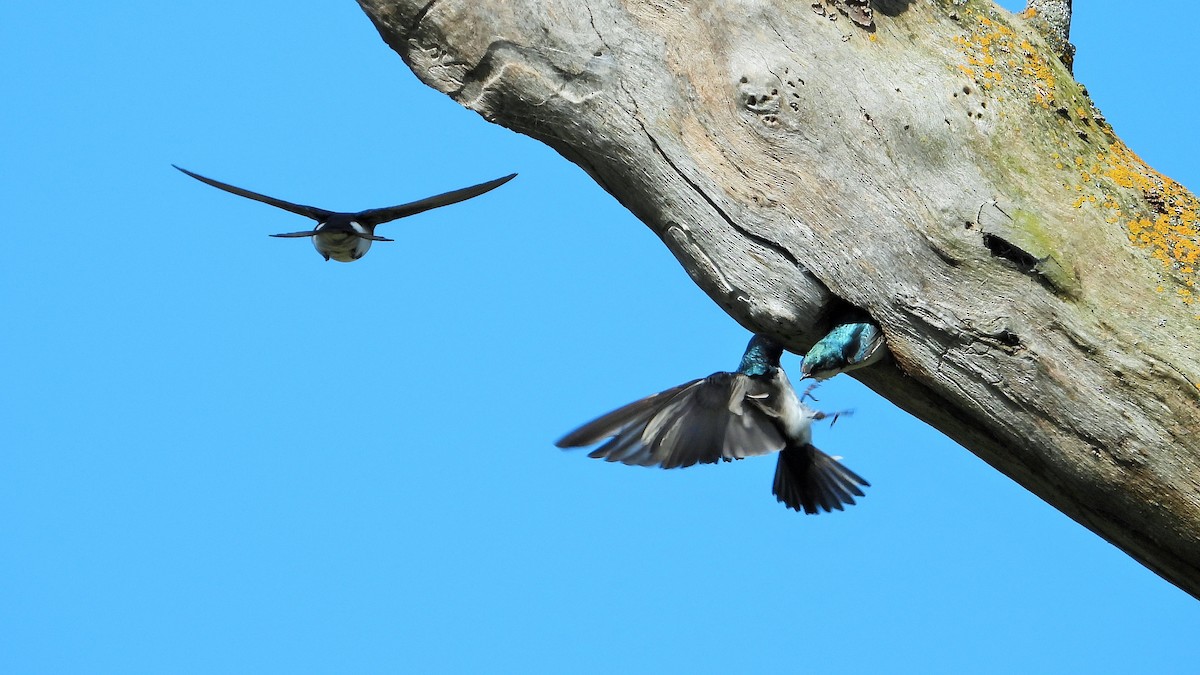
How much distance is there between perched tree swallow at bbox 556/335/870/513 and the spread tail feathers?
754 millimetres

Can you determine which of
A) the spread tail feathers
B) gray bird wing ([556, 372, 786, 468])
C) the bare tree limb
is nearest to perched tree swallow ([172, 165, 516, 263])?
gray bird wing ([556, 372, 786, 468])

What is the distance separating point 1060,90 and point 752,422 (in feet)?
3.98

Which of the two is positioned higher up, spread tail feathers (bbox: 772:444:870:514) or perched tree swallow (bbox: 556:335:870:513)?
spread tail feathers (bbox: 772:444:870:514)

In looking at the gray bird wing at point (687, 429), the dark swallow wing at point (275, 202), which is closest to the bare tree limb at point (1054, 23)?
the gray bird wing at point (687, 429)

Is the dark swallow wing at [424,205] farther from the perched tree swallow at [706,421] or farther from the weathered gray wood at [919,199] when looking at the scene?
the perched tree swallow at [706,421]

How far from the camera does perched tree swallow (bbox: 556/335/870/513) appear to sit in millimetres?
3258

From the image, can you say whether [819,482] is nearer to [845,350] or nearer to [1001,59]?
[845,350]

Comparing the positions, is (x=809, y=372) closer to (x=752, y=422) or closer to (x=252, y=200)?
(x=752, y=422)

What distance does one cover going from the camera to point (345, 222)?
407 centimetres

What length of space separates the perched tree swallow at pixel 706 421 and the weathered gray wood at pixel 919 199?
407 millimetres

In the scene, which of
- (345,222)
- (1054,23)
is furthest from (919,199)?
(345,222)

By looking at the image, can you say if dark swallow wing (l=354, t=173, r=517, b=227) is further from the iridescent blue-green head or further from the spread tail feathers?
the spread tail feathers

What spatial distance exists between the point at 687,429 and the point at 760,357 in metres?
0.34

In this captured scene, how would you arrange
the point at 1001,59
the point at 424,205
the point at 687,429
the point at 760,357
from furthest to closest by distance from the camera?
1. the point at 424,205
2. the point at 760,357
3. the point at 687,429
4. the point at 1001,59
